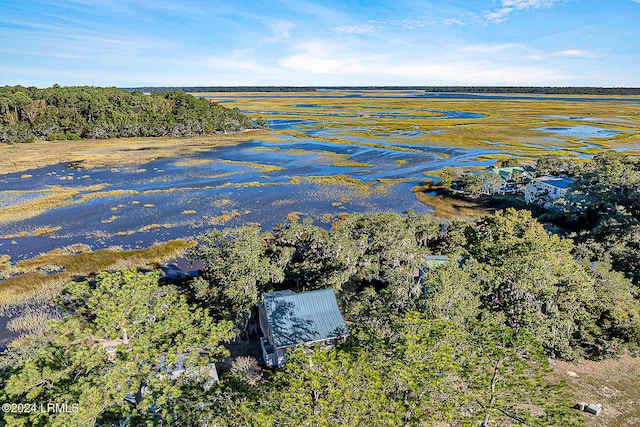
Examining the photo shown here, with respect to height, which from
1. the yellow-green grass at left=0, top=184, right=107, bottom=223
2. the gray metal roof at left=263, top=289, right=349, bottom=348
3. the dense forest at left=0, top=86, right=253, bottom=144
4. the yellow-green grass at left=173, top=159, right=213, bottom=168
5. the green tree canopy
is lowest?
the yellow-green grass at left=0, top=184, right=107, bottom=223

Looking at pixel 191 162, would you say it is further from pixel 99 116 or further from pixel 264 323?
pixel 264 323

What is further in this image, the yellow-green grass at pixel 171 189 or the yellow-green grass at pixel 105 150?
the yellow-green grass at pixel 105 150

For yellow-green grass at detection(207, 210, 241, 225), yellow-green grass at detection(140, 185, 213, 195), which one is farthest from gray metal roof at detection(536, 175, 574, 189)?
yellow-green grass at detection(140, 185, 213, 195)

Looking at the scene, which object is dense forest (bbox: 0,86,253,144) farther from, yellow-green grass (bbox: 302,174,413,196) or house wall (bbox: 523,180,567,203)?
house wall (bbox: 523,180,567,203)

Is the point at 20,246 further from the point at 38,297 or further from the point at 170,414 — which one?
the point at 170,414

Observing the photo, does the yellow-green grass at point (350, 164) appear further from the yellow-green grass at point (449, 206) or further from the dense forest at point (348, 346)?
the dense forest at point (348, 346)

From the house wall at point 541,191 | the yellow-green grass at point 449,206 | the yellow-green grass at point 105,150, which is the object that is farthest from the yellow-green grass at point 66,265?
the yellow-green grass at point 105,150
